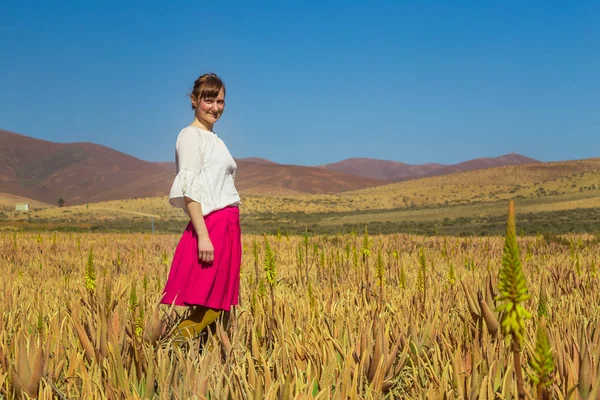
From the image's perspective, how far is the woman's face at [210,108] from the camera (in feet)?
10.0

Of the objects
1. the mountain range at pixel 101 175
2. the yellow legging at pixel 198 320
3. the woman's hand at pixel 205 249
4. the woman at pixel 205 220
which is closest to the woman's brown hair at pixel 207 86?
the woman at pixel 205 220

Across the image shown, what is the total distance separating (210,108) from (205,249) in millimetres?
810

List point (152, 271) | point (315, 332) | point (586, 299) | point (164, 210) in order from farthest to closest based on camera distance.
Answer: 1. point (164, 210)
2. point (152, 271)
3. point (586, 299)
4. point (315, 332)

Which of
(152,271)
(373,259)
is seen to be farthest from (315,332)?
(373,259)

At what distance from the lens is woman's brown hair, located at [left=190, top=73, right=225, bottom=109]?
3051mm

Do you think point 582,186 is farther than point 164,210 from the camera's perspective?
No

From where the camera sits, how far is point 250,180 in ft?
392

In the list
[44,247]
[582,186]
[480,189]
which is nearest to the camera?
[44,247]

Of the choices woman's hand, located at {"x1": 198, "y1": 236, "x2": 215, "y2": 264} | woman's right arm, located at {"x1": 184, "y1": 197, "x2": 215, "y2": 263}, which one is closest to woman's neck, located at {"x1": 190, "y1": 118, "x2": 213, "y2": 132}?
woman's right arm, located at {"x1": 184, "y1": 197, "x2": 215, "y2": 263}

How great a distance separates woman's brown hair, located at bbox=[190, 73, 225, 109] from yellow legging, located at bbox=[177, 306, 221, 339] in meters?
1.18

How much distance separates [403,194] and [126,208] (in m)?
30.9

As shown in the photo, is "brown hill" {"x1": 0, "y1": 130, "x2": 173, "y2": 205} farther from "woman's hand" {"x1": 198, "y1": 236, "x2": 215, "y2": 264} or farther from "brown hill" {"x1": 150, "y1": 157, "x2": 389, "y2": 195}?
"woman's hand" {"x1": 198, "y1": 236, "x2": 215, "y2": 264}

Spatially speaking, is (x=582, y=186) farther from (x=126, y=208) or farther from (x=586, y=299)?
(x=586, y=299)

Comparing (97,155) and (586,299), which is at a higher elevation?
(97,155)
